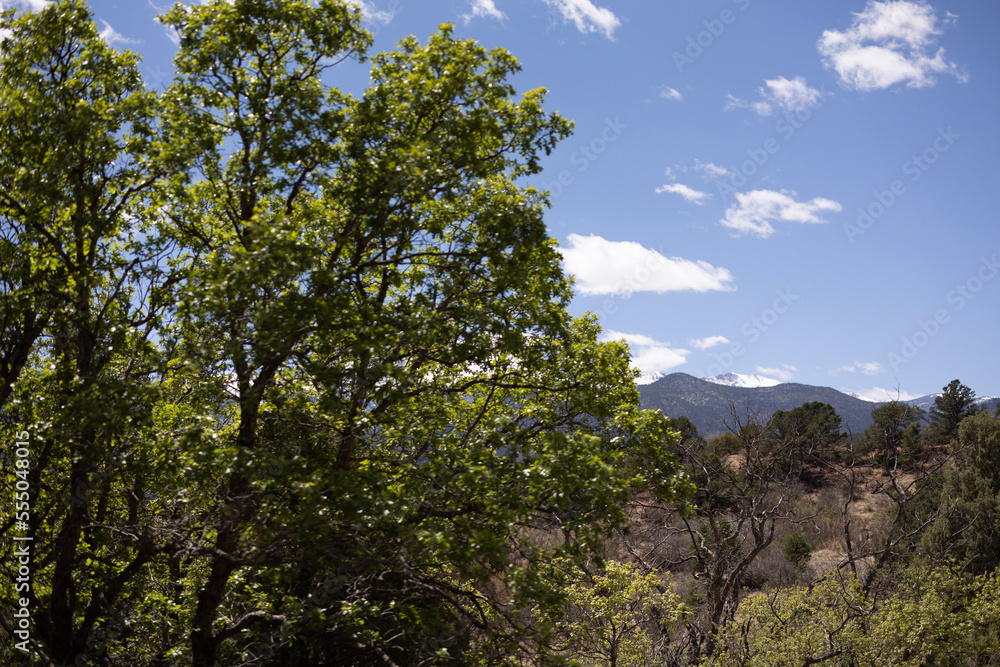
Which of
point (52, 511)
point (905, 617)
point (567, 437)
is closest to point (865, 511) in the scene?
point (905, 617)

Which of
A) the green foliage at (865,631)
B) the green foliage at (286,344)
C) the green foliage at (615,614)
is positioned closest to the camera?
the green foliage at (286,344)

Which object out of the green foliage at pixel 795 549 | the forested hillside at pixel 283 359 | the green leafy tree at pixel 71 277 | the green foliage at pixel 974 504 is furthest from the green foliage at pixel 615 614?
the green foliage at pixel 795 549

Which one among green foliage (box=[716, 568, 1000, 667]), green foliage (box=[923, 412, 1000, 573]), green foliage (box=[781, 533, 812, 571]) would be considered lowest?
green foliage (box=[781, 533, 812, 571])

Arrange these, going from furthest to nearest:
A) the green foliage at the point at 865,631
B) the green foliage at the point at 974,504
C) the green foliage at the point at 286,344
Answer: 1. the green foliage at the point at 974,504
2. the green foliage at the point at 865,631
3. the green foliage at the point at 286,344

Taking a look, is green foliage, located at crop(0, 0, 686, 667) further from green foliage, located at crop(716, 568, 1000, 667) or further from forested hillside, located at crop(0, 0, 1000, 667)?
green foliage, located at crop(716, 568, 1000, 667)

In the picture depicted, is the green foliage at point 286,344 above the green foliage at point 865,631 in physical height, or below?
above

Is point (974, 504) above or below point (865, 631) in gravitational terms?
above

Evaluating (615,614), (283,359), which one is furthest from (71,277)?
(615,614)

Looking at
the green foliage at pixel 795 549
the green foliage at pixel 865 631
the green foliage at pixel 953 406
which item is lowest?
the green foliage at pixel 795 549

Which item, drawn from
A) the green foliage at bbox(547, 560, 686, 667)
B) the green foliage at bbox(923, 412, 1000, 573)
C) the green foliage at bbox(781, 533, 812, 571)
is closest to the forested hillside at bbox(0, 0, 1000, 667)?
the green foliage at bbox(547, 560, 686, 667)

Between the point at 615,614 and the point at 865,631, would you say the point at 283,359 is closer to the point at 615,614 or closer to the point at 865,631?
the point at 615,614

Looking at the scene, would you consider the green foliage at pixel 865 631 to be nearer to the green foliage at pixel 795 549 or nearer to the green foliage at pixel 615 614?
the green foliage at pixel 615 614

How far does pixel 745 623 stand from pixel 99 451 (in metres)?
13.1

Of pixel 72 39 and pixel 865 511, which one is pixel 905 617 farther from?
pixel 865 511
